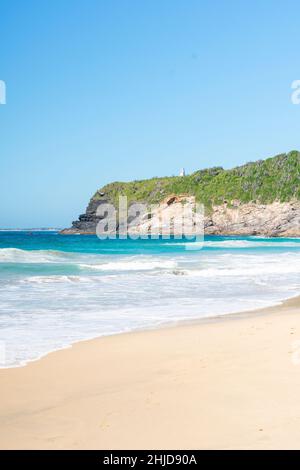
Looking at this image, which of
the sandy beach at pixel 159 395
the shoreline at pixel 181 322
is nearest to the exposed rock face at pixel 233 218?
the shoreline at pixel 181 322

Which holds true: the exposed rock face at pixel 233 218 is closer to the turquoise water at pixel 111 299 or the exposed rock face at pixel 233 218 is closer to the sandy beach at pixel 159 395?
the turquoise water at pixel 111 299

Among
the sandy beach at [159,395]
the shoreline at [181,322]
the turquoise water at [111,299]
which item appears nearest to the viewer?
the sandy beach at [159,395]

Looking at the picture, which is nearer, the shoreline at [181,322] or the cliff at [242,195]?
the shoreline at [181,322]

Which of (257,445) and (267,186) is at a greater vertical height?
(267,186)

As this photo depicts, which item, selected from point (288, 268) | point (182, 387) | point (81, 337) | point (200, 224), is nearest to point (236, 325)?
point (81, 337)

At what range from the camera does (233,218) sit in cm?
9219

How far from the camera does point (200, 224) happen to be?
93250mm

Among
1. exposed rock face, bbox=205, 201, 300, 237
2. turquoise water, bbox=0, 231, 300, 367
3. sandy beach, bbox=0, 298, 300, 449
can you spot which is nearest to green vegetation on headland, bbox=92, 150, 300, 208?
exposed rock face, bbox=205, 201, 300, 237

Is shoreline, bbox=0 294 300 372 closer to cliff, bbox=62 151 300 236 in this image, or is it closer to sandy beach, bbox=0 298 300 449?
sandy beach, bbox=0 298 300 449

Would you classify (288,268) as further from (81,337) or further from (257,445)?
(257,445)

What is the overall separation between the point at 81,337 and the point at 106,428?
168 inches

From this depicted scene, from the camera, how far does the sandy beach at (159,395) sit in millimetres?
4074

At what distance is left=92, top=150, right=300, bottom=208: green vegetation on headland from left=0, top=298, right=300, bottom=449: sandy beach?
275ft
